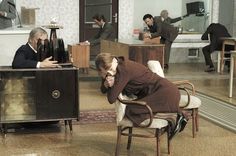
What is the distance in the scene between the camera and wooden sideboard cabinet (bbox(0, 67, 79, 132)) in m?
4.89

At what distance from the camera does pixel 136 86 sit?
4.11 m

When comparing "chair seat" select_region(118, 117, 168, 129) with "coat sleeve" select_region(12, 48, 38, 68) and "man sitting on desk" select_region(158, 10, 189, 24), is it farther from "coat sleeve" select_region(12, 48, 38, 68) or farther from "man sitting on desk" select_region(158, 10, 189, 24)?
"man sitting on desk" select_region(158, 10, 189, 24)

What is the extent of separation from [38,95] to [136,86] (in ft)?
4.25

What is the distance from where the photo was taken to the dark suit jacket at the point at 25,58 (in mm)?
4914

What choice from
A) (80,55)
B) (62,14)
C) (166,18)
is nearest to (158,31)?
(166,18)

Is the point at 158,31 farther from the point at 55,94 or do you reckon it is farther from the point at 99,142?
the point at 99,142

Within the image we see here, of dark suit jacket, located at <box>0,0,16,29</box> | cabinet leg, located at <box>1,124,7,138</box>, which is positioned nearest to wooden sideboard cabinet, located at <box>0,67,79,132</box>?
cabinet leg, located at <box>1,124,7,138</box>

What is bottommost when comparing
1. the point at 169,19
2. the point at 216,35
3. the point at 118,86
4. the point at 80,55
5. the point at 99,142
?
the point at 99,142

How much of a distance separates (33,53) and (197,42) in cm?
680

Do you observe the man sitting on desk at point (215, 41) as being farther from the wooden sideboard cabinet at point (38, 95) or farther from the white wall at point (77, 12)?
the wooden sideboard cabinet at point (38, 95)

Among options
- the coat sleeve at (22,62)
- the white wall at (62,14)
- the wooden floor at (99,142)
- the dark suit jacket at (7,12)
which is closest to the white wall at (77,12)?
the white wall at (62,14)

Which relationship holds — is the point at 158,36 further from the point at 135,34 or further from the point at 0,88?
the point at 0,88

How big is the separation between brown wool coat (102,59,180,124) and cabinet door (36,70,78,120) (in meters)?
0.97

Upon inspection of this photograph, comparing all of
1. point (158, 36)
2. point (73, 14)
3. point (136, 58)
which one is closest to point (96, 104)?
point (136, 58)
